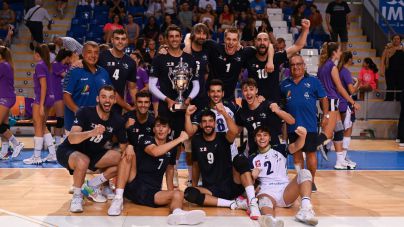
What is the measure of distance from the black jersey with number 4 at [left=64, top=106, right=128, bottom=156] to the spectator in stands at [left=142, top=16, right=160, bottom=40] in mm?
8697

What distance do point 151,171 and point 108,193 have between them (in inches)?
28.6

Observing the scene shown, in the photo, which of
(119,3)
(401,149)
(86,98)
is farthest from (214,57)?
(119,3)

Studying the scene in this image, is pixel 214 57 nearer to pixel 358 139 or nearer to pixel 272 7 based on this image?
pixel 358 139

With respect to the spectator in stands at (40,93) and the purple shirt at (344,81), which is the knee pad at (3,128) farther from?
the purple shirt at (344,81)

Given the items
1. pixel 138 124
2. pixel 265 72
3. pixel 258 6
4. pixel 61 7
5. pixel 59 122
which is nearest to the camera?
pixel 138 124

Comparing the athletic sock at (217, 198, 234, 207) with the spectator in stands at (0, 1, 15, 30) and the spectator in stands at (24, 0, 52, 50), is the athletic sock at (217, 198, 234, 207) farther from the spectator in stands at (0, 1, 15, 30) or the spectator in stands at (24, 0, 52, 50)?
the spectator in stands at (0, 1, 15, 30)

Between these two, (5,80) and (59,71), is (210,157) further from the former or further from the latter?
(5,80)

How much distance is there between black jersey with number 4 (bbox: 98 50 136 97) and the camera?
7641 millimetres

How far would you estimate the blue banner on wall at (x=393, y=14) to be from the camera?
17266 mm

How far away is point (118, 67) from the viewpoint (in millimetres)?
7660

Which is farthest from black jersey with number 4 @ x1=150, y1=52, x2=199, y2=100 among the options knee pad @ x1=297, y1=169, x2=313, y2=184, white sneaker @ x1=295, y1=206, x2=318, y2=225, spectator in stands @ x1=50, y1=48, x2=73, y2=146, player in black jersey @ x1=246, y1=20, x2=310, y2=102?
spectator in stands @ x1=50, y1=48, x2=73, y2=146

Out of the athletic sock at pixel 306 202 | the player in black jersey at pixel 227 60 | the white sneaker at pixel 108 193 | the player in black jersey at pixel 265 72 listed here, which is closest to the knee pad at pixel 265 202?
the athletic sock at pixel 306 202

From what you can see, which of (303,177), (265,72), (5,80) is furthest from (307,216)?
(5,80)

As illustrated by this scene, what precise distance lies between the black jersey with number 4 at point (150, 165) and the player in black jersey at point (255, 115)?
104 centimetres
